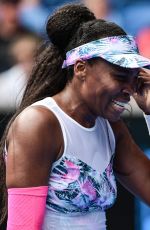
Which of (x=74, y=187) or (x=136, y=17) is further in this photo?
(x=136, y=17)

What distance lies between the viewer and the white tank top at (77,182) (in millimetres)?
2201

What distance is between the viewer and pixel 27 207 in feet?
7.08

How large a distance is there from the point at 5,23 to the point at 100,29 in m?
3.10

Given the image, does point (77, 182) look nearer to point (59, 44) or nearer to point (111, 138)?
point (111, 138)

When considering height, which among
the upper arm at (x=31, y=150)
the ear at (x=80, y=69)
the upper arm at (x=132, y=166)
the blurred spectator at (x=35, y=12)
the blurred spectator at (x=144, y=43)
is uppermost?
the ear at (x=80, y=69)

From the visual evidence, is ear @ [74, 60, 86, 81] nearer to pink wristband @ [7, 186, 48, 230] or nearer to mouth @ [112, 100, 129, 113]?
mouth @ [112, 100, 129, 113]

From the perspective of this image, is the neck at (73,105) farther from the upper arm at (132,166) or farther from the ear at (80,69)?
the upper arm at (132,166)

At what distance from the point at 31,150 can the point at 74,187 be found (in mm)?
201

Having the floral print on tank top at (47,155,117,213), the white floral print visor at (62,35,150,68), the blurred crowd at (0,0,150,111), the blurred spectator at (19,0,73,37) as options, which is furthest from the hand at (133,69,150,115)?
the blurred spectator at (19,0,73,37)

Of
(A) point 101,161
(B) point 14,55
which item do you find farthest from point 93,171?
(B) point 14,55

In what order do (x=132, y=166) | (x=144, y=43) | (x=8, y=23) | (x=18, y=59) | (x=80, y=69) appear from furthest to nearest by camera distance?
(x=8, y=23) → (x=144, y=43) → (x=18, y=59) → (x=132, y=166) → (x=80, y=69)

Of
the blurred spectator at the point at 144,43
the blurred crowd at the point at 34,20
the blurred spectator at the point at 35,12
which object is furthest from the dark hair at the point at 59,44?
the blurred spectator at the point at 35,12

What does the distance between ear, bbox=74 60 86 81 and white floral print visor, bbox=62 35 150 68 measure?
0.6 inches

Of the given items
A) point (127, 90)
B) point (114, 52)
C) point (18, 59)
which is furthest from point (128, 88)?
point (18, 59)
